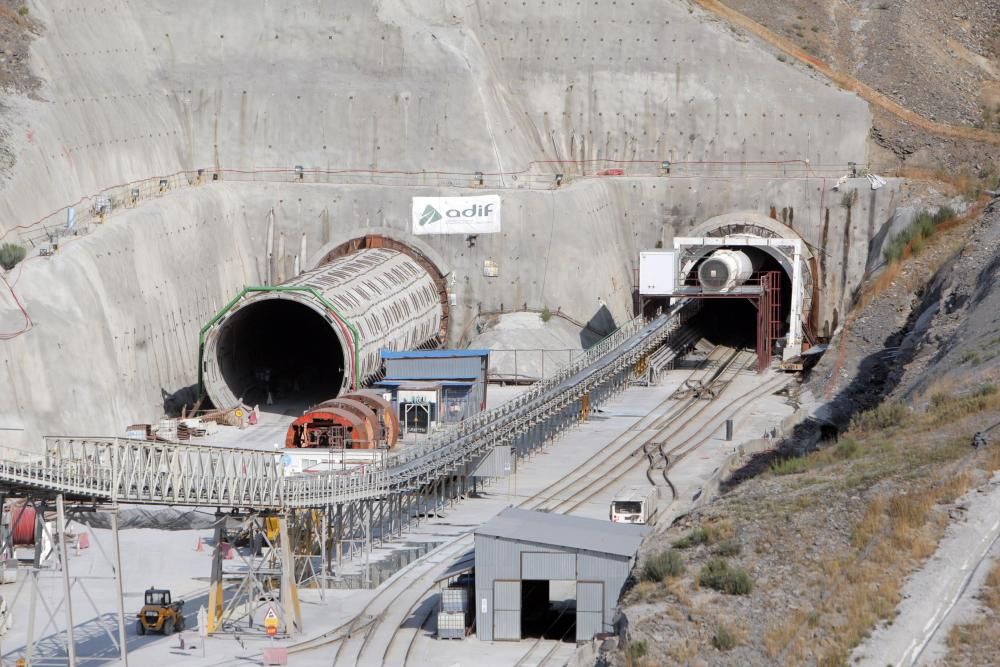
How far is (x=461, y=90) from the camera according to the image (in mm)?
80750

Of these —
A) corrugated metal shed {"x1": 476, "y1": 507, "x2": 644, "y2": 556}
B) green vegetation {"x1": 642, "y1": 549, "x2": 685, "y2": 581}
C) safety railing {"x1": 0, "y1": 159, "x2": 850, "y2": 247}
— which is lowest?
corrugated metal shed {"x1": 476, "y1": 507, "x2": 644, "y2": 556}

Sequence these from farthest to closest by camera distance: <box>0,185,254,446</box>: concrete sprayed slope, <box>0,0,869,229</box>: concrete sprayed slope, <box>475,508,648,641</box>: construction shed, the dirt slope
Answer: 1. the dirt slope
2. <box>0,0,869,229</box>: concrete sprayed slope
3. <box>0,185,254,446</box>: concrete sprayed slope
4. <box>475,508,648,641</box>: construction shed

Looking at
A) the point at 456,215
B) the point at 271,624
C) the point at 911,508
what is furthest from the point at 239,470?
the point at 456,215

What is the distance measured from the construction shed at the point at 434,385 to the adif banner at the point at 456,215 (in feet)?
35.5

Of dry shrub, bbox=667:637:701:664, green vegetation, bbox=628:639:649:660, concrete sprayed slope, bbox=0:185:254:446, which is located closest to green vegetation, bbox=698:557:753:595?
dry shrub, bbox=667:637:701:664

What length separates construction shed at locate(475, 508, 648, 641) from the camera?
43.1 metres

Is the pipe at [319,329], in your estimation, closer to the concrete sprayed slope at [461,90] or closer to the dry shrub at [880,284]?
the concrete sprayed slope at [461,90]

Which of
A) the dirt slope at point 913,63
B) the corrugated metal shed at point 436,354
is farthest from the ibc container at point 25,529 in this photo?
the dirt slope at point 913,63

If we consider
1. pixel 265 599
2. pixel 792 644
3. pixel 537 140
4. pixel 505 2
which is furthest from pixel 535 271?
pixel 792 644

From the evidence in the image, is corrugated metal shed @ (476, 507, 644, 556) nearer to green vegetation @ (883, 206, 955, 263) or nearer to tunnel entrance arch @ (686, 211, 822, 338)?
green vegetation @ (883, 206, 955, 263)

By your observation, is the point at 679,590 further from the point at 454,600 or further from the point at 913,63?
the point at 913,63

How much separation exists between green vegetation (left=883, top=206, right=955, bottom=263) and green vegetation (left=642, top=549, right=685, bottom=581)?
3750cm

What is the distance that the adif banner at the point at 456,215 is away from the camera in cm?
7819

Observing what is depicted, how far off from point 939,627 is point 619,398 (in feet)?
130
